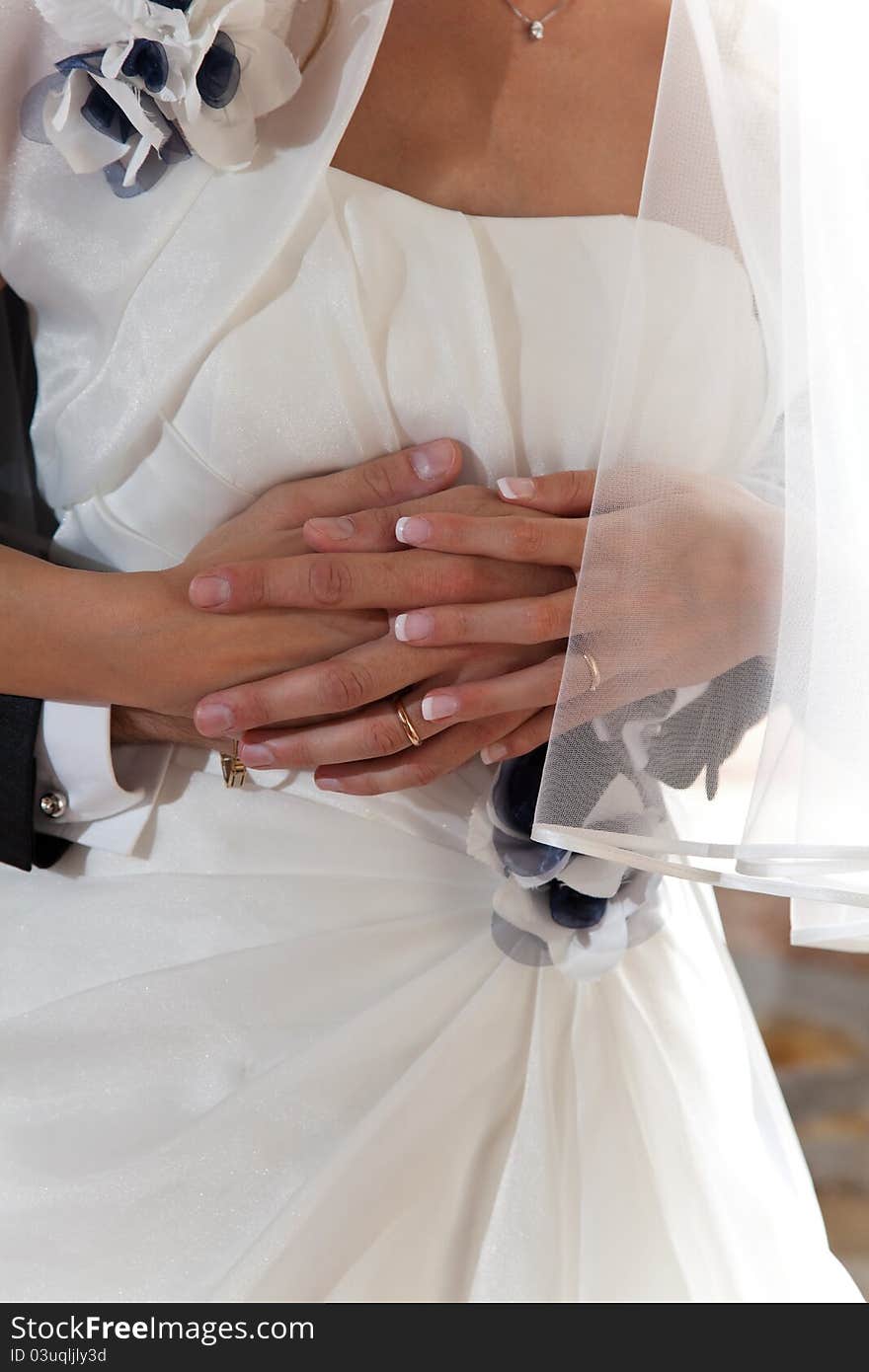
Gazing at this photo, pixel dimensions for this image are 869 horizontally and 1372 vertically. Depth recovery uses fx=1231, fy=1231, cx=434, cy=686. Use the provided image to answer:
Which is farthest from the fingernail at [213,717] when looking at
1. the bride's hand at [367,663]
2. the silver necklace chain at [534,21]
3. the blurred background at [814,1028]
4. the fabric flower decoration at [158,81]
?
the blurred background at [814,1028]

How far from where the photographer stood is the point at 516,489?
85 cm

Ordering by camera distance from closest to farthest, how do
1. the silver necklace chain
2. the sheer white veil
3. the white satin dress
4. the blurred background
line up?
the sheer white veil, the white satin dress, the silver necklace chain, the blurred background

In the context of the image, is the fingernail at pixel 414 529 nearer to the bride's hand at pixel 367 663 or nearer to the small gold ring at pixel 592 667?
the bride's hand at pixel 367 663

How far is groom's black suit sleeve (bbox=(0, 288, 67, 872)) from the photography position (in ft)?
2.91

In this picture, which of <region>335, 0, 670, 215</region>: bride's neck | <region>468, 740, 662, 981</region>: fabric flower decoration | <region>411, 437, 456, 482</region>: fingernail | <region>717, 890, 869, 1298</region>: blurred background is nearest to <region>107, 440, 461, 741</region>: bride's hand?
<region>411, 437, 456, 482</region>: fingernail

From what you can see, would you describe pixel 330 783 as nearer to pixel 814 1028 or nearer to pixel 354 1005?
pixel 354 1005

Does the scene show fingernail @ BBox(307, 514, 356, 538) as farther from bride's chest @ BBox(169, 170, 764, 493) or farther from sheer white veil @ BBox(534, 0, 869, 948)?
sheer white veil @ BBox(534, 0, 869, 948)

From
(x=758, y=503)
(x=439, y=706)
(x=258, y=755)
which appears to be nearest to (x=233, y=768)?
(x=258, y=755)

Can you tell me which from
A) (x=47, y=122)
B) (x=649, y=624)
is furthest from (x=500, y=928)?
(x=47, y=122)

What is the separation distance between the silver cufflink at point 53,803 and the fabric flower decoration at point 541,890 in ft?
0.98

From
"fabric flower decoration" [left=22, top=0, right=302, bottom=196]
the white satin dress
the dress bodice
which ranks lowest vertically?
the white satin dress

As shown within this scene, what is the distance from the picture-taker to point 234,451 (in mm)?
886

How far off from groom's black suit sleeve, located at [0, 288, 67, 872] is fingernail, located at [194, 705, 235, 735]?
0.14 metres

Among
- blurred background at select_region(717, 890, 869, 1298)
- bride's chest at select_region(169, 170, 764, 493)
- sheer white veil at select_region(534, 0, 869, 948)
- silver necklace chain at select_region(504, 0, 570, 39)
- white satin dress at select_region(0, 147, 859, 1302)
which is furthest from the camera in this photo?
blurred background at select_region(717, 890, 869, 1298)
